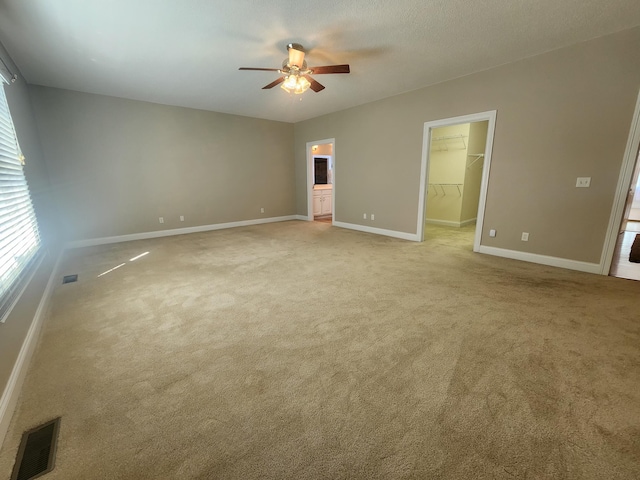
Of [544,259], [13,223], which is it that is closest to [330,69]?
[13,223]

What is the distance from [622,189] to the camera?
9.75 feet

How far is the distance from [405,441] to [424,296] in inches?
65.4

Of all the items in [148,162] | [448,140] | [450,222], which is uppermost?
[448,140]

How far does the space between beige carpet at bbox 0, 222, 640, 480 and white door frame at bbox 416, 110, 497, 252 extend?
4.16 feet

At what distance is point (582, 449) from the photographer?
45.7 inches

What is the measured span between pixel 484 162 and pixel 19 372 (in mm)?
5219

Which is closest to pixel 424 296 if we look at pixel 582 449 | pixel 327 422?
pixel 582 449

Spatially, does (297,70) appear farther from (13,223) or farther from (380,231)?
(380,231)

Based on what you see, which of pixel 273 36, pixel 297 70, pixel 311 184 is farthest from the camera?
pixel 311 184

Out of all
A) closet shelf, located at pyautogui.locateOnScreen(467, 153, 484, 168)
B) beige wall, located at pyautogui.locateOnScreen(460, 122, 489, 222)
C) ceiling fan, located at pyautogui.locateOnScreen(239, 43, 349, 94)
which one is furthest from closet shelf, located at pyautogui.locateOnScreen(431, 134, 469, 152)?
ceiling fan, located at pyautogui.locateOnScreen(239, 43, 349, 94)

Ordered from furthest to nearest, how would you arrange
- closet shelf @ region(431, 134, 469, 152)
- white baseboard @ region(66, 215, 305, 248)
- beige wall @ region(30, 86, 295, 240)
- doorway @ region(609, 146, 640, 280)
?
closet shelf @ region(431, 134, 469, 152) < white baseboard @ region(66, 215, 305, 248) < beige wall @ region(30, 86, 295, 240) < doorway @ region(609, 146, 640, 280)

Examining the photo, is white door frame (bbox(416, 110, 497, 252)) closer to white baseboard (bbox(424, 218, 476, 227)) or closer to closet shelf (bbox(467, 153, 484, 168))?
white baseboard (bbox(424, 218, 476, 227))

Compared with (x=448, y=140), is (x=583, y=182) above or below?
below

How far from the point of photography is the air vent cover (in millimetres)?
1091
